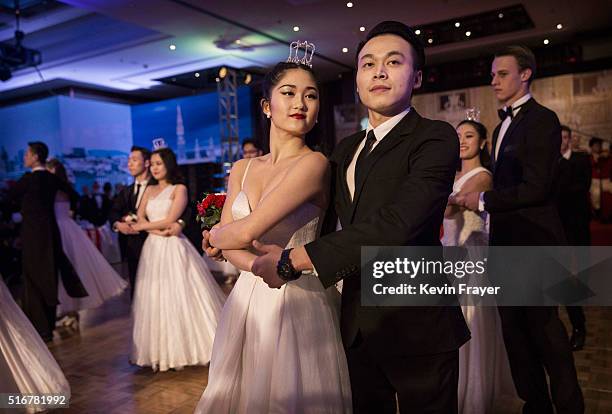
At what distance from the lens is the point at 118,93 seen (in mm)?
13281

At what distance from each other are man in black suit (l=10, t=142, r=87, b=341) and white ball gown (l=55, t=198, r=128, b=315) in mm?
684

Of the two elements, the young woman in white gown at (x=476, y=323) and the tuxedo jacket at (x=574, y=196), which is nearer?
the young woman in white gown at (x=476, y=323)

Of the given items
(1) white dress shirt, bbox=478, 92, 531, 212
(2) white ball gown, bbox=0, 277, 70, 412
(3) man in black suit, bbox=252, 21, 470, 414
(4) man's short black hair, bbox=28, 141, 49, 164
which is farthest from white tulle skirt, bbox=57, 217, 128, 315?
(3) man in black suit, bbox=252, 21, 470, 414

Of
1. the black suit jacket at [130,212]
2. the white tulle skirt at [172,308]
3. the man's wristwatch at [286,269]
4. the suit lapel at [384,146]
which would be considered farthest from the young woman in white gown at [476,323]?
the black suit jacket at [130,212]

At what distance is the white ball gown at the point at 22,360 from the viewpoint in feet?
9.20

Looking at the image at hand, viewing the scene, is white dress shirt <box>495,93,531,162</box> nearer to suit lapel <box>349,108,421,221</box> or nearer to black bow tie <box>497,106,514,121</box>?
black bow tie <box>497,106,514,121</box>

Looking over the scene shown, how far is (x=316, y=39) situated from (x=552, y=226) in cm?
758

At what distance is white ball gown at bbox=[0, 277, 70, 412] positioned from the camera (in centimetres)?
280

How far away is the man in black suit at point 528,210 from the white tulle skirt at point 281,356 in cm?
111

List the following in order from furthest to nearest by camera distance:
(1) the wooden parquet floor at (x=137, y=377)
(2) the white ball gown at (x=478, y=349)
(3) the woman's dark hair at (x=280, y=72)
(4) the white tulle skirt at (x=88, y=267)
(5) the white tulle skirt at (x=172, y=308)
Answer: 1. (4) the white tulle skirt at (x=88, y=267)
2. (5) the white tulle skirt at (x=172, y=308)
3. (1) the wooden parquet floor at (x=137, y=377)
4. (2) the white ball gown at (x=478, y=349)
5. (3) the woman's dark hair at (x=280, y=72)

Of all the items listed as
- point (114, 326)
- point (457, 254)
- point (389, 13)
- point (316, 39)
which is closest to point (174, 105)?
point (316, 39)

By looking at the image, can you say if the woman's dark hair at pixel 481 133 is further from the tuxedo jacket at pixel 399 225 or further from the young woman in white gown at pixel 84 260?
the young woman in white gown at pixel 84 260

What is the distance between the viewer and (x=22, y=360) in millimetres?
2877

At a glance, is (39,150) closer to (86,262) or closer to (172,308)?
(86,262)
